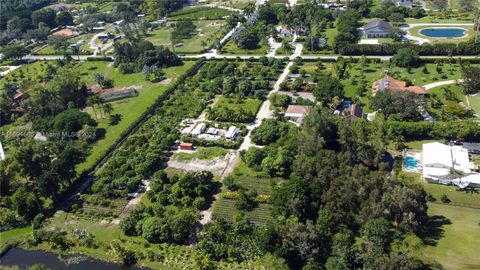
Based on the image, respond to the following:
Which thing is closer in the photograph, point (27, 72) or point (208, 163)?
point (208, 163)

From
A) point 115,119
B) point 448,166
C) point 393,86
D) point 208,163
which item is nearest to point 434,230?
point 448,166

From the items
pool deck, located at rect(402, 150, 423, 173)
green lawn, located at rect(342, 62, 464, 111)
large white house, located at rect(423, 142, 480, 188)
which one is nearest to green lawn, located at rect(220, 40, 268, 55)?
green lawn, located at rect(342, 62, 464, 111)

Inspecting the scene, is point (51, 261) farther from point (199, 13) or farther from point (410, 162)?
point (199, 13)

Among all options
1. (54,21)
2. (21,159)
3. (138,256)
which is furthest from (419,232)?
(54,21)

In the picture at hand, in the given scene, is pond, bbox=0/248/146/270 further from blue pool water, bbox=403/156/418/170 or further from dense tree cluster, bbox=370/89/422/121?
dense tree cluster, bbox=370/89/422/121

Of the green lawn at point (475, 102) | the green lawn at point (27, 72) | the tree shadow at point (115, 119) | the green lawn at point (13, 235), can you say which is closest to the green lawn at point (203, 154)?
the tree shadow at point (115, 119)

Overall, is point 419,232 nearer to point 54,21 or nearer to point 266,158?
point 266,158

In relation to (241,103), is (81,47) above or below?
above
